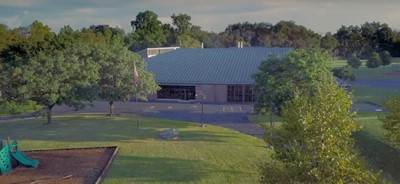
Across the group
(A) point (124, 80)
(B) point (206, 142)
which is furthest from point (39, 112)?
(B) point (206, 142)

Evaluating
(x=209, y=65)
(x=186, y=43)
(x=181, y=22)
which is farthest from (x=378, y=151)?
(x=181, y=22)

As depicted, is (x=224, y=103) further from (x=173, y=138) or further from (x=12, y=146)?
(x=12, y=146)

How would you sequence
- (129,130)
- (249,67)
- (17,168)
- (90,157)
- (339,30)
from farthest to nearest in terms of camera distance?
1. (339,30)
2. (249,67)
3. (129,130)
4. (90,157)
5. (17,168)

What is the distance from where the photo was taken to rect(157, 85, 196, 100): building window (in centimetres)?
5497

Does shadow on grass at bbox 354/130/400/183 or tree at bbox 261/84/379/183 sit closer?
tree at bbox 261/84/379/183

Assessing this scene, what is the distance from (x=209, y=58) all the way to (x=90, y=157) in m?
39.5

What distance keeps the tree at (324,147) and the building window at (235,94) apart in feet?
129

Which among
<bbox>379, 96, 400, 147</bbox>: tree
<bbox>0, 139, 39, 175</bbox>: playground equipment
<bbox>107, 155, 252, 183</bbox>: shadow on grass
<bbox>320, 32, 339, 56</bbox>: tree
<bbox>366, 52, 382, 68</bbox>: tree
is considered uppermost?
<bbox>320, 32, 339, 56</bbox>: tree

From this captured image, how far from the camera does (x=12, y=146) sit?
76.3 feet

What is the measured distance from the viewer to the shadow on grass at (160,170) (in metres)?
20.9

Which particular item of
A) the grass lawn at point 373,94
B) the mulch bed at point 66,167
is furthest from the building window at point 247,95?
the mulch bed at point 66,167

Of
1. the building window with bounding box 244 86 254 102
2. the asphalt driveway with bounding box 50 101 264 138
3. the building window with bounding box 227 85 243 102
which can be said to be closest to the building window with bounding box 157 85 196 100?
the asphalt driveway with bounding box 50 101 264 138

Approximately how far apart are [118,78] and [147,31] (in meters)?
77.1

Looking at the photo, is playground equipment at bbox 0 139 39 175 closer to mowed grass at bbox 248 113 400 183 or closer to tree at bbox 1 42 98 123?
tree at bbox 1 42 98 123
